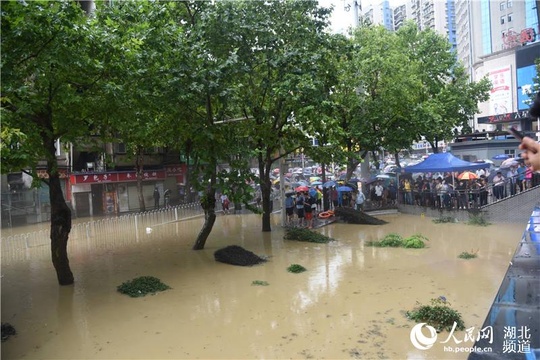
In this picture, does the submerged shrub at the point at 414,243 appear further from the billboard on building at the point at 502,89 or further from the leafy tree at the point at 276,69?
the billboard on building at the point at 502,89

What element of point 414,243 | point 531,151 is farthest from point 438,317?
point 414,243

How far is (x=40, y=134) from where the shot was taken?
11.0m

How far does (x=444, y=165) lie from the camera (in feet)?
74.3

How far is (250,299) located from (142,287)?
2.84 m

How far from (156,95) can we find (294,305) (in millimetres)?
6840

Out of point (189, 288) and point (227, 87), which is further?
point (227, 87)

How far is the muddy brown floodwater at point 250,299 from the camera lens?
7430 millimetres

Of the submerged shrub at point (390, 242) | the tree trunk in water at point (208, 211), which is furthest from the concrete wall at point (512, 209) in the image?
the tree trunk in water at point (208, 211)

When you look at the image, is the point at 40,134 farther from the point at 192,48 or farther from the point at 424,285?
the point at 424,285

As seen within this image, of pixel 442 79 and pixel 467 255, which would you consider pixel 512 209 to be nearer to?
pixel 467 255

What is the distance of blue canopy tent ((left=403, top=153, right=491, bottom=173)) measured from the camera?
22.2m

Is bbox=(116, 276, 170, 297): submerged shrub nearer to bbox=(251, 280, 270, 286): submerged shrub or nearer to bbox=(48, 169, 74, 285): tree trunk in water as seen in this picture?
bbox=(48, 169, 74, 285): tree trunk in water

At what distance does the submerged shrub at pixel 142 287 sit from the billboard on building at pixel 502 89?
47326mm

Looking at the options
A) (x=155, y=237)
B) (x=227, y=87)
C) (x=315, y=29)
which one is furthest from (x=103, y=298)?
(x=315, y=29)
